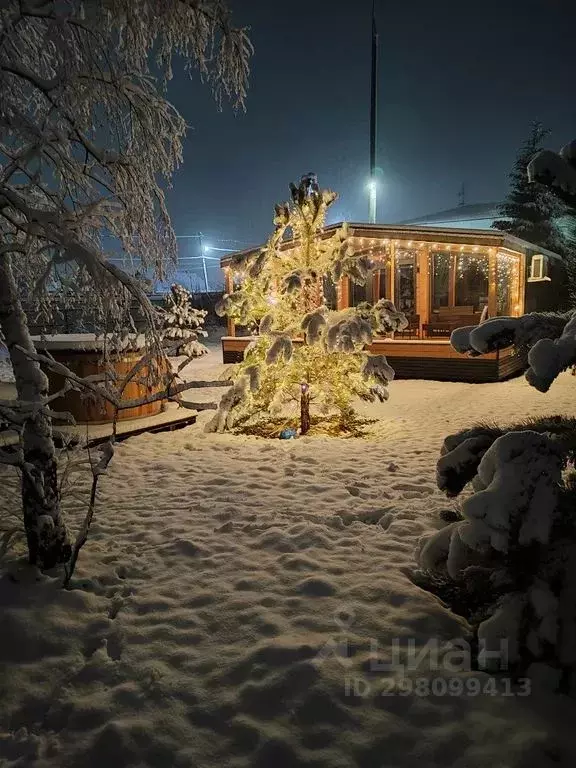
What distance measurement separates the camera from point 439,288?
23.1 m

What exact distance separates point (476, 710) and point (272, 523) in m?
2.69

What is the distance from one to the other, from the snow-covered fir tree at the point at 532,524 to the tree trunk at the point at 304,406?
5.96 metres

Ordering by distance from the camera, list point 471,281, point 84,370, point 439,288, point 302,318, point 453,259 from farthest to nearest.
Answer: point 439,288 → point 471,281 → point 453,259 → point 84,370 → point 302,318

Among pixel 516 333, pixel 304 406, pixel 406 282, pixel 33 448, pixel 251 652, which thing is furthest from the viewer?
pixel 406 282

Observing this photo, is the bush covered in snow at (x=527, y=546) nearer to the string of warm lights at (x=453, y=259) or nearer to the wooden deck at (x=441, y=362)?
the wooden deck at (x=441, y=362)

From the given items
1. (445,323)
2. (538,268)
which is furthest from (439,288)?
(445,323)

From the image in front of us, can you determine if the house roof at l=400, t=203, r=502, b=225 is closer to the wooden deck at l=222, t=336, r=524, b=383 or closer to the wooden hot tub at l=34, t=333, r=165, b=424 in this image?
the wooden deck at l=222, t=336, r=524, b=383

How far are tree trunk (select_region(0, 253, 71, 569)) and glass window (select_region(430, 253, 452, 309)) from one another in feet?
68.3

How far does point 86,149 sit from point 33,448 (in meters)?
2.42

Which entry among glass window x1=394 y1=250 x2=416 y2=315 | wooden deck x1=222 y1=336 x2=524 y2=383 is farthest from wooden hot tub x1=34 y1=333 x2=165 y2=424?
glass window x1=394 y1=250 x2=416 y2=315

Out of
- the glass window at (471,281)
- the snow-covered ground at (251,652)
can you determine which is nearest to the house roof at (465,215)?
the glass window at (471,281)

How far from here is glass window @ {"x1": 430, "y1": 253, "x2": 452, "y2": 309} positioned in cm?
2245

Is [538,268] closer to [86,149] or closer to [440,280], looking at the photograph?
[440,280]

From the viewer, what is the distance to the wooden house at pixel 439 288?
46.8 ft
